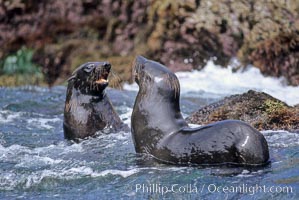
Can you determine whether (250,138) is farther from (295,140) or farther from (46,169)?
(46,169)

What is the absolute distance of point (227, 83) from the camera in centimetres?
1633

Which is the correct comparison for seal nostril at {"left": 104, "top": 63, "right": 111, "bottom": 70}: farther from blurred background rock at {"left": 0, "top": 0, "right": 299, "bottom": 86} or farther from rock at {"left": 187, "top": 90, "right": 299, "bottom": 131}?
blurred background rock at {"left": 0, "top": 0, "right": 299, "bottom": 86}

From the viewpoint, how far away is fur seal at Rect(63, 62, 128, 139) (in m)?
9.89

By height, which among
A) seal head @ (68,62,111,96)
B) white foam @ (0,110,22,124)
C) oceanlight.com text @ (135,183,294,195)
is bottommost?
white foam @ (0,110,22,124)

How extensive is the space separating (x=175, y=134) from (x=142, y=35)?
35.9 ft

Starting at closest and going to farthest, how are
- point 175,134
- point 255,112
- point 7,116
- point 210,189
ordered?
point 210,189, point 175,134, point 255,112, point 7,116

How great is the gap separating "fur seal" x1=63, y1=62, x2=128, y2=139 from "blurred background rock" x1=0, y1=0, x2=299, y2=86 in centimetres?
669

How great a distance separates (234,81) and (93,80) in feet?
23.2

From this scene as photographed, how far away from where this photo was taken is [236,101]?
32.3 ft

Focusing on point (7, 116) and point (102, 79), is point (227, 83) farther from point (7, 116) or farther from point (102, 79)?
point (102, 79)

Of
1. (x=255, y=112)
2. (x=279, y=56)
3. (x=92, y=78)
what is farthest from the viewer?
(x=279, y=56)

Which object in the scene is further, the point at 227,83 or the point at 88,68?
the point at 227,83

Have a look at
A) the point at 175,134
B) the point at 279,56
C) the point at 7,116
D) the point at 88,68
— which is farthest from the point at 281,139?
the point at 279,56

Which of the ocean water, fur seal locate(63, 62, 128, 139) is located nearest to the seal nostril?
fur seal locate(63, 62, 128, 139)
